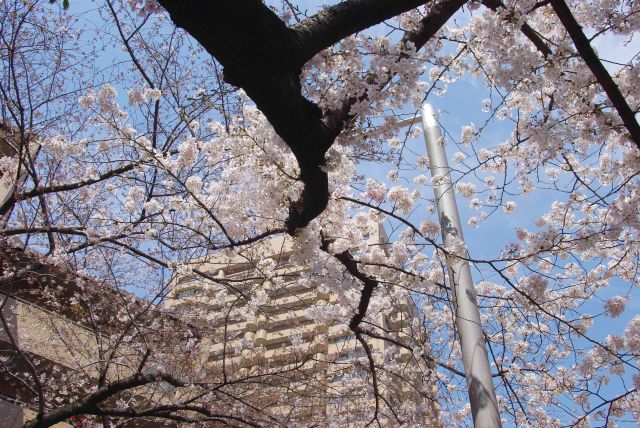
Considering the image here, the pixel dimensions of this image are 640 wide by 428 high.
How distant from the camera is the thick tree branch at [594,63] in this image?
3135 mm

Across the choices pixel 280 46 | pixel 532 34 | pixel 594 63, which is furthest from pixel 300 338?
pixel 280 46

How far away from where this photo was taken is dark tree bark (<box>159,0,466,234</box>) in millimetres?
1825

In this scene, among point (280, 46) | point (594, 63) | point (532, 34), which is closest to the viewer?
point (280, 46)

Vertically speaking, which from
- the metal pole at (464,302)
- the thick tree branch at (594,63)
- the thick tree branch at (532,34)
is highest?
the thick tree branch at (532,34)

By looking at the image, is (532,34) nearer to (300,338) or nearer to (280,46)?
(280,46)

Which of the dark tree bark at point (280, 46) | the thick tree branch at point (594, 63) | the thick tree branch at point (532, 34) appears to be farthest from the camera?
the thick tree branch at point (532, 34)

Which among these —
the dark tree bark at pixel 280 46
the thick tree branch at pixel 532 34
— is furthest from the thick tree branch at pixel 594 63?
the dark tree bark at pixel 280 46

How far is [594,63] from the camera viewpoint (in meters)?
3.22

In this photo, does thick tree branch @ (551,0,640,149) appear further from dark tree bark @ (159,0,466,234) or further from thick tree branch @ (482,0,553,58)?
dark tree bark @ (159,0,466,234)

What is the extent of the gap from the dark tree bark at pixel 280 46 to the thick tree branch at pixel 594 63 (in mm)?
1295

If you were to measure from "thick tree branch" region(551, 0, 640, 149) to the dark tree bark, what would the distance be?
4.25 ft

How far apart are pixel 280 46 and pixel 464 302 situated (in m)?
2.19

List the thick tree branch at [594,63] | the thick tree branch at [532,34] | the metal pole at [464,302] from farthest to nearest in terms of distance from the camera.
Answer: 1. the thick tree branch at [532,34]
2. the thick tree branch at [594,63]
3. the metal pole at [464,302]

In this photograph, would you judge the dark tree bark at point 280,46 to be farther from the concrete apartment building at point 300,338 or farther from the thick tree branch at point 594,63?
the concrete apartment building at point 300,338
